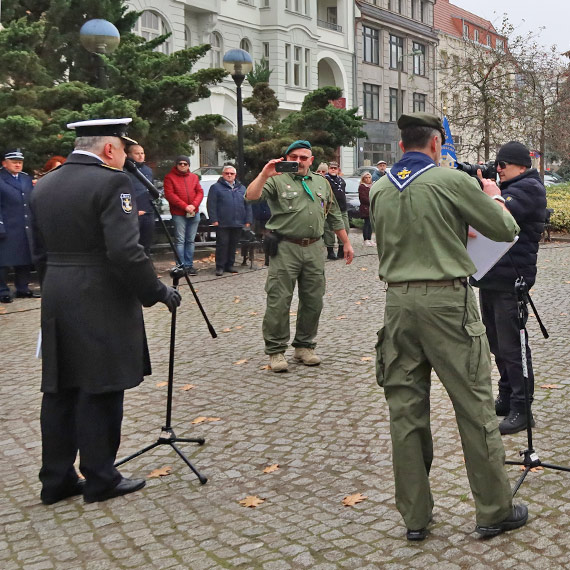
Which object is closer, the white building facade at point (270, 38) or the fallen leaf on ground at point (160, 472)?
the fallen leaf on ground at point (160, 472)

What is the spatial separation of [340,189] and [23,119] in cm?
618

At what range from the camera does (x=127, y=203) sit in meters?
4.53

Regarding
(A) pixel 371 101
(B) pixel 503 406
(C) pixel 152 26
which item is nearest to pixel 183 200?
(B) pixel 503 406

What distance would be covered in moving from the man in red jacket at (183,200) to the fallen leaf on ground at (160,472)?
9531 millimetres

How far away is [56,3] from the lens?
564 inches

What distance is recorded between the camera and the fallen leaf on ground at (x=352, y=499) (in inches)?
181

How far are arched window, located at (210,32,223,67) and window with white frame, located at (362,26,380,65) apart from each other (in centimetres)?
1644

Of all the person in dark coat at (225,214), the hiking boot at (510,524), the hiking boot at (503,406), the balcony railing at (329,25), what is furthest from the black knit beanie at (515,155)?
the balcony railing at (329,25)

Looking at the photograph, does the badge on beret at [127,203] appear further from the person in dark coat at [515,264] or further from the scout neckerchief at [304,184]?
the scout neckerchief at [304,184]

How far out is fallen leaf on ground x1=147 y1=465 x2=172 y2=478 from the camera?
5150 mm

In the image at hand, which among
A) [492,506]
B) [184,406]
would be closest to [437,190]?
[492,506]

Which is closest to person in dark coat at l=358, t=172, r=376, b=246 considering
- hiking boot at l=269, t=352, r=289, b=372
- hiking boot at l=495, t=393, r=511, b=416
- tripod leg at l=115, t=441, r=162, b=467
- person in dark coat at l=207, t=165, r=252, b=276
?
person in dark coat at l=207, t=165, r=252, b=276

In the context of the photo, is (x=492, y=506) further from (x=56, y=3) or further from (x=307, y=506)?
(x=56, y=3)

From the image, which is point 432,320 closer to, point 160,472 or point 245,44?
point 160,472
